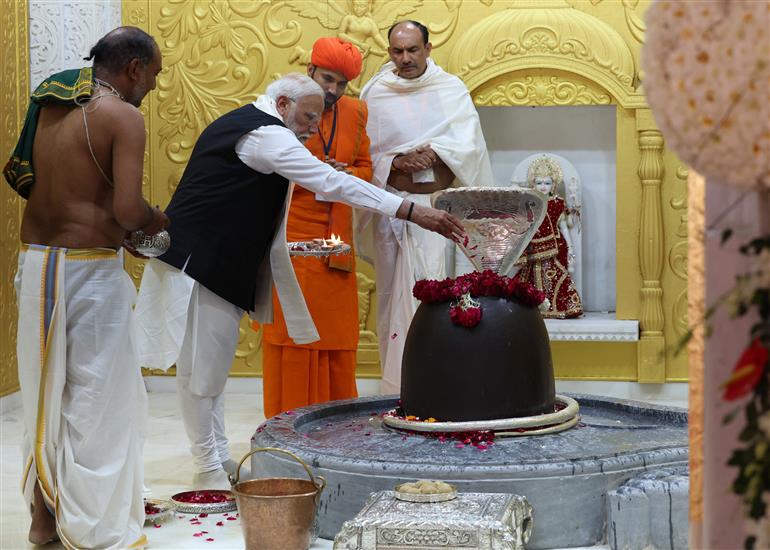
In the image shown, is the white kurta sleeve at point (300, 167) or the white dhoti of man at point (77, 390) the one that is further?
the white kurta sleeve at point (300, 167)

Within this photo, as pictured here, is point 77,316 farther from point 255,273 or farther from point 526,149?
point 526,149

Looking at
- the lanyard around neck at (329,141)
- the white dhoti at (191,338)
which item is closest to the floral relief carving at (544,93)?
the lanyard around neck at (329,141)

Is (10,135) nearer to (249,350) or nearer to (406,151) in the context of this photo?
(249,350)

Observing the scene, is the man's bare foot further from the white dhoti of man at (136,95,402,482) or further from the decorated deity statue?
the decorated deity statue

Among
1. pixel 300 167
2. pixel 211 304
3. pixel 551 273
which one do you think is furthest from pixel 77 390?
pixel 551 273

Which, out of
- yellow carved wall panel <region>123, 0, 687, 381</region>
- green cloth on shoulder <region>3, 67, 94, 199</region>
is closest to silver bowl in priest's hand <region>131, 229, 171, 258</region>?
green cloth on shoulder <region>3, 67, 94, 199</region>

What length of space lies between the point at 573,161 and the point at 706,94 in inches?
273

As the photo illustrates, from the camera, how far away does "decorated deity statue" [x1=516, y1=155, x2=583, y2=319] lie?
7.92m

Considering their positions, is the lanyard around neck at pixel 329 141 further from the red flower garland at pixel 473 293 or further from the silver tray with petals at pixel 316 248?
the red flower garland at pixel 473 293

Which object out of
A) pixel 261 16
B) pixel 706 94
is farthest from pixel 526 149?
pixel 706 94

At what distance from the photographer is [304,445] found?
445 centimetres

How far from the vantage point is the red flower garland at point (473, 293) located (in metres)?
4.64

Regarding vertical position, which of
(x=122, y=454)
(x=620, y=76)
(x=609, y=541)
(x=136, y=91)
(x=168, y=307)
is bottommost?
(x=609, y=541)

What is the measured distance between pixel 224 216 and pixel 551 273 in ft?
11.6
